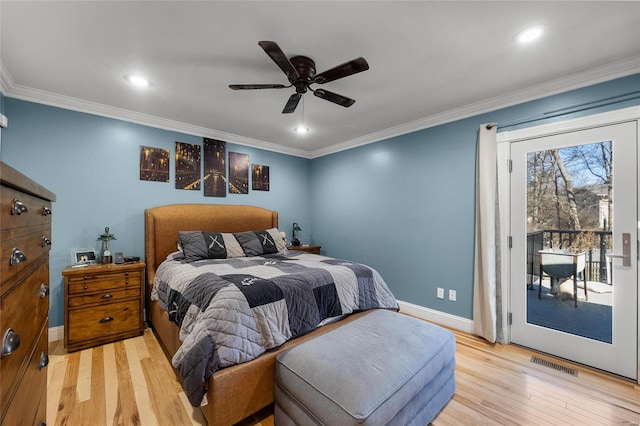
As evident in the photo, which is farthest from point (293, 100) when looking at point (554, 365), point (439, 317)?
point (554, 365)

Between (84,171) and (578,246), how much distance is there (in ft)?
16.3

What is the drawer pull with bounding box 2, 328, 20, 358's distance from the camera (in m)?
0.61

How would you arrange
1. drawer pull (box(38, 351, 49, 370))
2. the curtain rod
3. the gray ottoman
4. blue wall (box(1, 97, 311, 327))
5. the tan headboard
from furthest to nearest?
the tan headboard < blue wall (box(1, 97, 311, 327)) < the curtain rod < the gray ottoman < drawer pull (box(38, 351, 49, 370))

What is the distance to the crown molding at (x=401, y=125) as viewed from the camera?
2.21 m

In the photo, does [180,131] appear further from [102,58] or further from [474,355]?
[474,355]

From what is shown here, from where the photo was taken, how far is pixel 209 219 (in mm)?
3723

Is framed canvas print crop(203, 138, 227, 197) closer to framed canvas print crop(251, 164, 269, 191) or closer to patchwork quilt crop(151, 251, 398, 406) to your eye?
framed canvas print crop(251, 164, 269, 191)

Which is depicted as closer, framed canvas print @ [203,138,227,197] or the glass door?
the glass door

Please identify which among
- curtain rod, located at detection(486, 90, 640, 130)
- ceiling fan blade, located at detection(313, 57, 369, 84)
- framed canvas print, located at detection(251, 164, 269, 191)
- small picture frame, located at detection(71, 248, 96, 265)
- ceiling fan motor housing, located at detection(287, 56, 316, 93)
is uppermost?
ceiling fan motor housing, located at detection(287, 56, 316, 93)

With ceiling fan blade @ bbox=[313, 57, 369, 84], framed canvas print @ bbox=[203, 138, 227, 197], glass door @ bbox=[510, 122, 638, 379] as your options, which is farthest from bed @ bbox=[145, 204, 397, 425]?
ceiling fan blade @ bbox=[313, 57, 369, 84]

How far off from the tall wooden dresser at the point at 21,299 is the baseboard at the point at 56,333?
7.41ft

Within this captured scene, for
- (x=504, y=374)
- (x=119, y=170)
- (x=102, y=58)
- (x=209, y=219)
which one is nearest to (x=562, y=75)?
(x=504, y=374)

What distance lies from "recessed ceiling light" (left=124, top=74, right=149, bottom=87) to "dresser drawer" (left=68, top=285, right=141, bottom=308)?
6.61 ft

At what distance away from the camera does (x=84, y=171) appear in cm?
293
